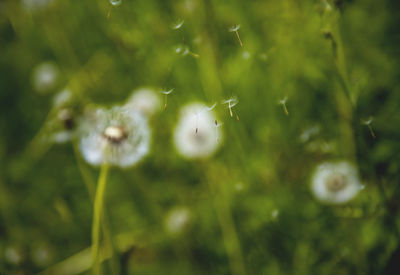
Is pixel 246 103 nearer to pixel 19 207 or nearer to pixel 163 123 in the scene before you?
pixel 163 123

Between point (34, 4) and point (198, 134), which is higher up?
point (34, 4)

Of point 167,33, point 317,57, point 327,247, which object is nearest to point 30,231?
point 167,33

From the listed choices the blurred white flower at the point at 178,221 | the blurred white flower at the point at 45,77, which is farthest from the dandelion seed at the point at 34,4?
the blurred white flower at the point at 178,221

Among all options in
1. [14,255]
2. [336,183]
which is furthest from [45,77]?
[336,183]

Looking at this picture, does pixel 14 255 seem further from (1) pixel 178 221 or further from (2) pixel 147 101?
(2) pixel 147 101

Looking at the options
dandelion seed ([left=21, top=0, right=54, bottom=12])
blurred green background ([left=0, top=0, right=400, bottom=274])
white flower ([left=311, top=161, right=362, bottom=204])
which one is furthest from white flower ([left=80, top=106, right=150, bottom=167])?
dandelion seed ([left=21, top=0, right=54, bottom=12])

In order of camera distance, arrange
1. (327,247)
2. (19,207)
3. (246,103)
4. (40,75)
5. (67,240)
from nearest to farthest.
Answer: (327,247)
(246,103)
(67,240)
(19,207)
(40,75)
